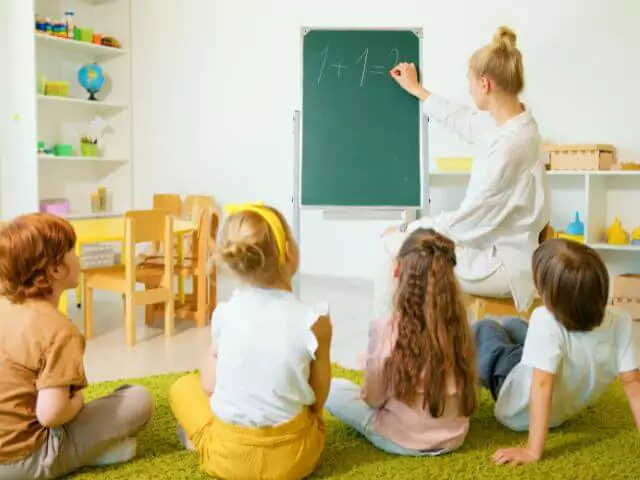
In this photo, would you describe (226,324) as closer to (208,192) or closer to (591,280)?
(591,280)

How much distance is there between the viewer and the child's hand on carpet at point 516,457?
2.19 m

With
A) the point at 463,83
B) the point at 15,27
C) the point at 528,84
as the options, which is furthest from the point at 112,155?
the point at 528,84

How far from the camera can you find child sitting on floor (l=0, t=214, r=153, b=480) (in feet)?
6.15

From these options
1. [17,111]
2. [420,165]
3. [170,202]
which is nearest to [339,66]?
[420,165]

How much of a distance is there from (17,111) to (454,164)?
10.7 ft

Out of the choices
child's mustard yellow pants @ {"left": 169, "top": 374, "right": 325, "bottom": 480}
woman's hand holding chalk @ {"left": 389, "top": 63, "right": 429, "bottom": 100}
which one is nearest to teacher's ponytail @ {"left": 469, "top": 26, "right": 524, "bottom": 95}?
woman's hand holding chalk @ {"left": 389, "top": 63, "right": 429, "bottom": 100}

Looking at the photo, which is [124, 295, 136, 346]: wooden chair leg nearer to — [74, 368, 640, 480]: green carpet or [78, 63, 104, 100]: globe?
[74, 368, 640, 480]: green carpet

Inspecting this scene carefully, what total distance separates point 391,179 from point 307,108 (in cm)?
53

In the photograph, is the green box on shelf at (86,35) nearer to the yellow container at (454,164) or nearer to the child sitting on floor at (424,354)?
the yellow container at (454,164)

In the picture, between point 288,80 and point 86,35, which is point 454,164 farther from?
point 86,35

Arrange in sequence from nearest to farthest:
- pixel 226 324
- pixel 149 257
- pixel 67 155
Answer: pixel 226 324 < pixel 149 257 < pixel 67 155

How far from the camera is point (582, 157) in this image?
4.52 meters

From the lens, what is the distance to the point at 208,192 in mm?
6340

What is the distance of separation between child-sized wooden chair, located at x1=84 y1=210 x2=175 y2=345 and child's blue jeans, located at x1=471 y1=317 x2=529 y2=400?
1874 mm
